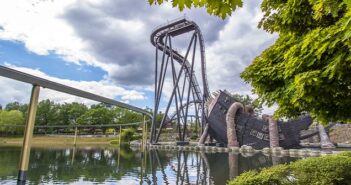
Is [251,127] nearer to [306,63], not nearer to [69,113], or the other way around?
[306,63]

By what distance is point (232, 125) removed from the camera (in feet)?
89.1

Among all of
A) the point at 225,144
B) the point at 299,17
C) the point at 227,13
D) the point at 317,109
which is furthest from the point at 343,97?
the point at 225,144

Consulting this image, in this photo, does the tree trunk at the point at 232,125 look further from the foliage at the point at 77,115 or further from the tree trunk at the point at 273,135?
the foliage at the point at 77,115

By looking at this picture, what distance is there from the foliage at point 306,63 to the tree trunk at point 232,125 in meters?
22.2

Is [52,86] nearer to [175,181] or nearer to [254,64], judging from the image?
[175,181]

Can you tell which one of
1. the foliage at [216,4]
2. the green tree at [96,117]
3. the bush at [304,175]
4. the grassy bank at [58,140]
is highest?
the green tree at [96,117]

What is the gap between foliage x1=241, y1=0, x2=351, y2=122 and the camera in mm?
2953

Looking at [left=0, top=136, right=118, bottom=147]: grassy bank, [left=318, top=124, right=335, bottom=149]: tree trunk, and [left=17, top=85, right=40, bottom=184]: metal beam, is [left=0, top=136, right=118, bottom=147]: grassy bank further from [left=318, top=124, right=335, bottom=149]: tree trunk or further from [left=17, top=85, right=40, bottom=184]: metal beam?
[left=17, top=85, right=40, bottom=184]: metal beam

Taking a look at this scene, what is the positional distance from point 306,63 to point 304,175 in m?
2.70

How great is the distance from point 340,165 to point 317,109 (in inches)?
80.0

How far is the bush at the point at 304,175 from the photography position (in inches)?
184

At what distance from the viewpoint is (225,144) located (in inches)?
1187

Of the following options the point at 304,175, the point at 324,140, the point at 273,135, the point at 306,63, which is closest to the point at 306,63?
the point at 306,63

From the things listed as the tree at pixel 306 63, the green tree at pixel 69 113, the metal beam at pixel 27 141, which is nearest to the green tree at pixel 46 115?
the green tree at pixel 69 113
